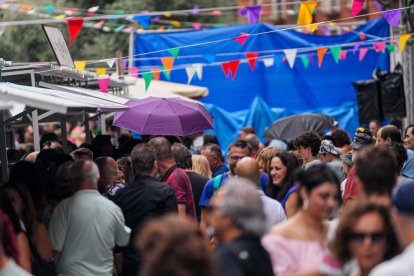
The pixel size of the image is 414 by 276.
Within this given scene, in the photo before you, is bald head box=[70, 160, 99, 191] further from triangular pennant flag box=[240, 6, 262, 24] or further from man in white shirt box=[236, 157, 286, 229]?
triangular pennant flag box=[240, 6, 262, 24]

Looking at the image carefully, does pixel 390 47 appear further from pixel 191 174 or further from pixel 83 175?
pixel 83 175

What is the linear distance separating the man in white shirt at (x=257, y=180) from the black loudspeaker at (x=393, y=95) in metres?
13.6

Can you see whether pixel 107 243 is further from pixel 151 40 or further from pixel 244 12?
pixel 151 40

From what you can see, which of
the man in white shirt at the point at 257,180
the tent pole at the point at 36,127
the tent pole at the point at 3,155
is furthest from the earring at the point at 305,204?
the tent pole at the point at 36,127

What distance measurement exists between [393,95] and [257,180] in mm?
13907

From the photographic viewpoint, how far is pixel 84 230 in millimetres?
7910

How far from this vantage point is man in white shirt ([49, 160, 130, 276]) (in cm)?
791

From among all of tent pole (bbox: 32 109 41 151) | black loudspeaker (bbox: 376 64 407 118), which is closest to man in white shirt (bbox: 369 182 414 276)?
tent pole (bbox: 32 109 41 151)

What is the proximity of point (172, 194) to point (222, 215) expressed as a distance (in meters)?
2.96

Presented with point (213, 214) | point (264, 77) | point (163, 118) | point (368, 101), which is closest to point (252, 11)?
point (368, 101)

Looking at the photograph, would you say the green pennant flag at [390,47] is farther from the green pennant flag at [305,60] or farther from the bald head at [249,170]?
the bald head at [249,170]

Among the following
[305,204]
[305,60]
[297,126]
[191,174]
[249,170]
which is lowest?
[297,126]

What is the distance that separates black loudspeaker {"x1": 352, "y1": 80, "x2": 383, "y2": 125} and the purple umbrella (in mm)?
9551

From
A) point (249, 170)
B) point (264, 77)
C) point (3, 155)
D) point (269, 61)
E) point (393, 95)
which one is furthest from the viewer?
point (264, 77)
